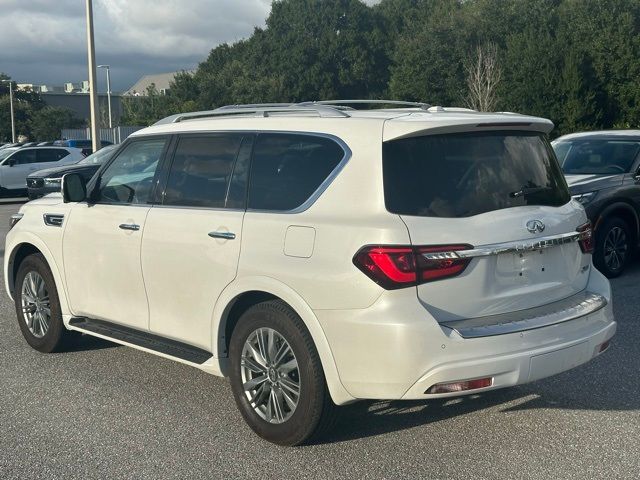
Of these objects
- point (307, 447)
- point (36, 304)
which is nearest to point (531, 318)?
point (307, 447)

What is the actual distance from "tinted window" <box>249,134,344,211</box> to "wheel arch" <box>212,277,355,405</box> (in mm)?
467

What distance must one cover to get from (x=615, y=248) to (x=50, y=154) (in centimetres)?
2002

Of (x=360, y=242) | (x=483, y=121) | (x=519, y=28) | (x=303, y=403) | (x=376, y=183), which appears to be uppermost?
(x=519, y=28)

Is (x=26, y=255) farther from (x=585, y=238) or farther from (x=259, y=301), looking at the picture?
(x=585, y=238)

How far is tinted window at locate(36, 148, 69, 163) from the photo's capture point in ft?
82.6

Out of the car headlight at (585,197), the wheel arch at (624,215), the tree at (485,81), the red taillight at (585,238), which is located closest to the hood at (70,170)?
the car headlight at (585,197)

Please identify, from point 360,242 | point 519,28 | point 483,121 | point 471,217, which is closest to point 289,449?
point 360,242

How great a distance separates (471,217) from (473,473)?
132 centimetres

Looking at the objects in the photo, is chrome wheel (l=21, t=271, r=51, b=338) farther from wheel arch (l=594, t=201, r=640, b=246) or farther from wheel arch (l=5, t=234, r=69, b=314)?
wheel arch (l=594, t=201, r=640, b=246)

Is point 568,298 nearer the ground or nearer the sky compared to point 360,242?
nearer the ground

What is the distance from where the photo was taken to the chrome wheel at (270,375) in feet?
14.7

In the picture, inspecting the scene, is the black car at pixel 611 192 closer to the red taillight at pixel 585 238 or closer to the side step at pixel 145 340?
the red taillight at pixel 585 238

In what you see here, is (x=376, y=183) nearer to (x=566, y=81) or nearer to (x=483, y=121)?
(x=483, y=121)

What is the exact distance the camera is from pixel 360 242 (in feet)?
13.3
